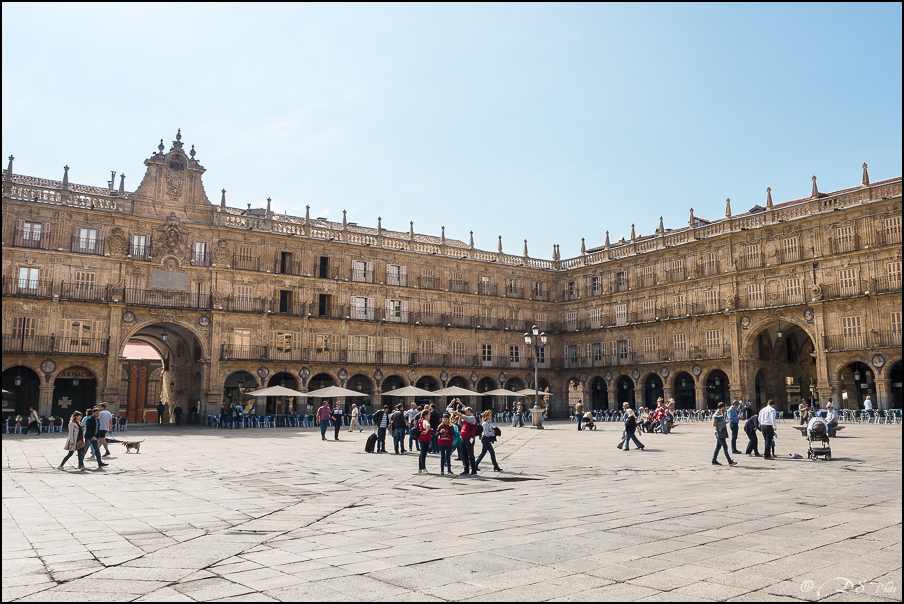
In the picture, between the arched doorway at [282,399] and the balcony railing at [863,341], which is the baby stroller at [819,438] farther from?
the arched doorway at [282,399]

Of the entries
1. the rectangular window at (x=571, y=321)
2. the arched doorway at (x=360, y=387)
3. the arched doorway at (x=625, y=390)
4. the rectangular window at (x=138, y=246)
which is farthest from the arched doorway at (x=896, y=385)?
the rectangular window at (x=138, y=246)

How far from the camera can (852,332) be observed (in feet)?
112

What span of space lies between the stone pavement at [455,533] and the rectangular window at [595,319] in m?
32.1

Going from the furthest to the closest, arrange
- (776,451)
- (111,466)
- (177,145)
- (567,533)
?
(177,145) < (776,451) < (111,466) < (567,533)

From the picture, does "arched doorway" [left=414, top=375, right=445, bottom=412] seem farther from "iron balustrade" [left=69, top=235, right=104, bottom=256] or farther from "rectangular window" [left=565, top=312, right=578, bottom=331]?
"iron balustrade" [left=69, top=235, right=104, bottom=256]

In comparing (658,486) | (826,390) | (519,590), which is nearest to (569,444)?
(658,486)

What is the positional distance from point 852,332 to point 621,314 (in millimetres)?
13879

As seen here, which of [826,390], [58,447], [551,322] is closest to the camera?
[58,447]

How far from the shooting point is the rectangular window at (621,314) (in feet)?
147

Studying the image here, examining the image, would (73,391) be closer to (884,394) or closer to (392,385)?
(392,385)

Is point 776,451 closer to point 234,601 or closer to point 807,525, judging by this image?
point 807,525

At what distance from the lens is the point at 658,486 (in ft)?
38.2

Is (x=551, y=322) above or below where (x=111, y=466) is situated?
above

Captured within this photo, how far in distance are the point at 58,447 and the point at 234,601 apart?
19.3 m
